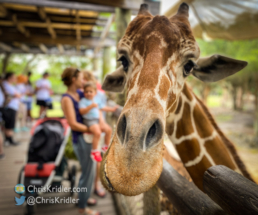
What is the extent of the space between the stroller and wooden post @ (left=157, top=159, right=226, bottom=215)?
5.70 feet

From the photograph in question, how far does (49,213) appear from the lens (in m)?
2.69

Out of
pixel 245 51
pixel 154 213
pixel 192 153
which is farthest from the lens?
pixel 245 51

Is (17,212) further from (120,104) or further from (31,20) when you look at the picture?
(31,20)

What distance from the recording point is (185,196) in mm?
1221

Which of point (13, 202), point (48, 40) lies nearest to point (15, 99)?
point (48, 40)

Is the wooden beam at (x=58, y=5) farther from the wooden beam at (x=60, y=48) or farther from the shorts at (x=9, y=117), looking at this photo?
the wooden beam at (x=60, y=48)

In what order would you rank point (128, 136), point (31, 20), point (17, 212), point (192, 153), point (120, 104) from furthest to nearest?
point (31, 20)
point (120, 104)
point (17, 212)
point (192, 153)
point (128, 136)

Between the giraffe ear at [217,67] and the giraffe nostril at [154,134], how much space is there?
3.11 ft

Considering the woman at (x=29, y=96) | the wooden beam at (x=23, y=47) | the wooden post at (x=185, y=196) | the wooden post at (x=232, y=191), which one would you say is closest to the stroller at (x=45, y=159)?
the wooden post at (x=185, y=196)

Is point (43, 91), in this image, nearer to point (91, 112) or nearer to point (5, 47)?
point (91, 112)

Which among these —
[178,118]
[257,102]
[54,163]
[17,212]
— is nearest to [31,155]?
[54,163]

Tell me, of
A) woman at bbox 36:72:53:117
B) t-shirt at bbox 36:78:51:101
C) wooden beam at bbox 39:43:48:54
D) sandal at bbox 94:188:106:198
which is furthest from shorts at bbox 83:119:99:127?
wooden beam at bbox 39:43:48:54

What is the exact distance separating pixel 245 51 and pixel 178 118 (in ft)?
34.5

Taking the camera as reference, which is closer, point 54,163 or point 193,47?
point 193,47
